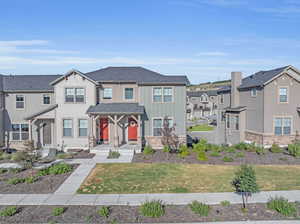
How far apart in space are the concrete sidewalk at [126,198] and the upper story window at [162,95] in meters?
10.7

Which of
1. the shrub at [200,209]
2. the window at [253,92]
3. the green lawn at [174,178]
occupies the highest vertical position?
the window at [253,92]

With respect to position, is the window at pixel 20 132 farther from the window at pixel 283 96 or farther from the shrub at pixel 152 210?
the window at pixel 283 96

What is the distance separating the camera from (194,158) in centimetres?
1695

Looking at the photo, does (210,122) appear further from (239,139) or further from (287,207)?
(287,207)

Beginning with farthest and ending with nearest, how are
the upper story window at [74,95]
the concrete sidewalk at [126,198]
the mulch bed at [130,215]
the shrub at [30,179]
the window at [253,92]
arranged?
the window at [253,92] < the upper story window at [74,95] < the shrub at [30,179] < the concrete sidewalk at [126,198] < the mulch bed at [130,215]

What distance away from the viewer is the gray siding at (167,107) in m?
19.9

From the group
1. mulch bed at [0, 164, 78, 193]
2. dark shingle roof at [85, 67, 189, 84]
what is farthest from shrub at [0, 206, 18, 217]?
dark shingle roof at [85, 67, 189, 84]

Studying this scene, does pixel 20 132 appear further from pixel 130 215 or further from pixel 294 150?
pixel 294 150

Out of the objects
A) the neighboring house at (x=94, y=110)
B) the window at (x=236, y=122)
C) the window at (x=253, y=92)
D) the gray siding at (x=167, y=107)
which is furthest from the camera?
the window at (x=236, y=122)

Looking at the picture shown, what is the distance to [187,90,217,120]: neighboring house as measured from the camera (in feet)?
208

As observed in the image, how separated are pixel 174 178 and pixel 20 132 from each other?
49.7 feet

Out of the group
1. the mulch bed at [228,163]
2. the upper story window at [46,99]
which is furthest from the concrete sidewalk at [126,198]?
the upper story window at [46,99]

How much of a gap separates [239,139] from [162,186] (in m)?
15.1

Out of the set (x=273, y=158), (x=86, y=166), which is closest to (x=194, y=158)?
(x=273, y=158)
